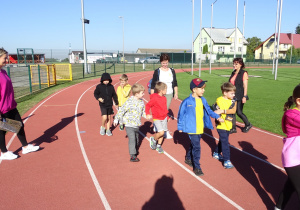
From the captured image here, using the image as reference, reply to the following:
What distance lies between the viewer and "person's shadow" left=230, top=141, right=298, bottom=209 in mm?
4082

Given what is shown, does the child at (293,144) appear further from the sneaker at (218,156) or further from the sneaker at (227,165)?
the sneaker at (218,156)

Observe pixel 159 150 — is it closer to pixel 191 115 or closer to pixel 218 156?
pixel 218 156

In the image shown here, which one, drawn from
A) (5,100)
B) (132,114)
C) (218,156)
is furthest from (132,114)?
(5,100)

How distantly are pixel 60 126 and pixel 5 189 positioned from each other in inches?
162

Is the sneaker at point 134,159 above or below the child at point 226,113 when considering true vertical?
below

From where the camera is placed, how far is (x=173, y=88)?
705cm

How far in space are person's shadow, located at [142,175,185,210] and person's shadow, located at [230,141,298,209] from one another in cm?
134

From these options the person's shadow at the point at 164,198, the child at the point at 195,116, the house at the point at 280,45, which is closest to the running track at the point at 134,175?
the person's shadow at the point at 164,198

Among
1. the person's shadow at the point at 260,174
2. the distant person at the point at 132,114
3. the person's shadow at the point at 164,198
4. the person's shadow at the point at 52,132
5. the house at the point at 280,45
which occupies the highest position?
the house at the point at 280,45

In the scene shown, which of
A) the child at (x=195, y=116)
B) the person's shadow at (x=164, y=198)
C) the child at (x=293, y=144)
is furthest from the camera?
the child at (x=195, y=116)

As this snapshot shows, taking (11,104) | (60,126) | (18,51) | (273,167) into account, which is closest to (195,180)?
(273,167)

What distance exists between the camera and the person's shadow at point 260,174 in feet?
13.4

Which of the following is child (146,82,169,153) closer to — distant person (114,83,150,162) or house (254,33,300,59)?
distant person (114,83,150,162)

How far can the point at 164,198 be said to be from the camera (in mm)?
3949
